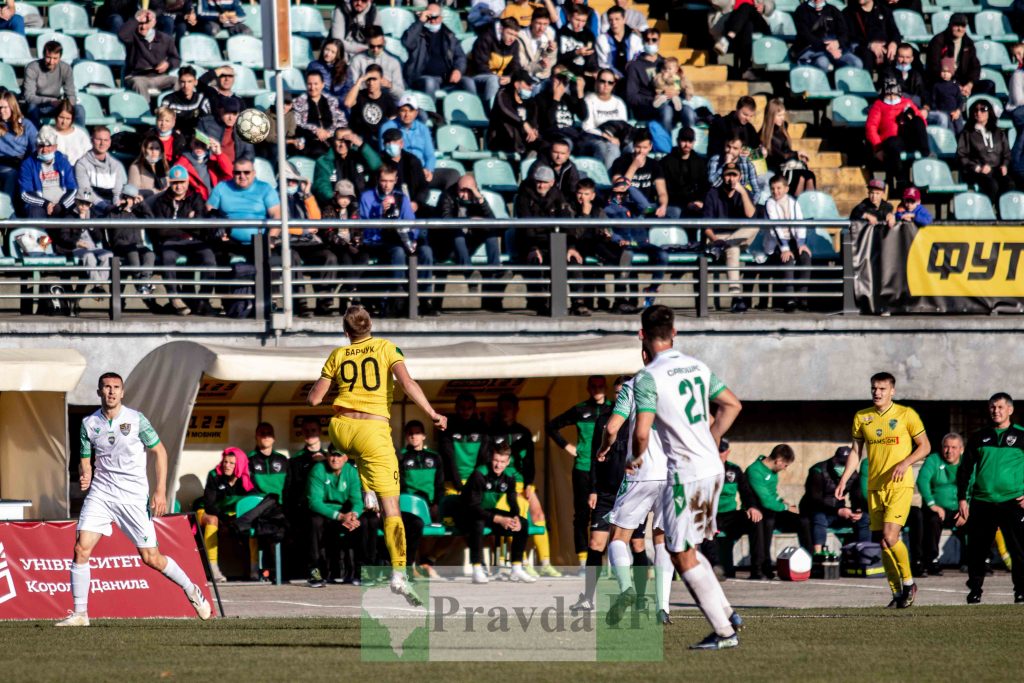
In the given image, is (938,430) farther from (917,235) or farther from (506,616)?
(506,616)

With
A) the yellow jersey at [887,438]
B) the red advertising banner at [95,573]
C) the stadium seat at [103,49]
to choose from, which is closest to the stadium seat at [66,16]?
the stadium seat at [103,49]

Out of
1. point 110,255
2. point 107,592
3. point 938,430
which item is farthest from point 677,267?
point 107,592

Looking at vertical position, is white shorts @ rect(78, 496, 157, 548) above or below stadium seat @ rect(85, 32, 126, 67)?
below

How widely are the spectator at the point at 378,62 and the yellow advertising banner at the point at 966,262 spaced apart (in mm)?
6247

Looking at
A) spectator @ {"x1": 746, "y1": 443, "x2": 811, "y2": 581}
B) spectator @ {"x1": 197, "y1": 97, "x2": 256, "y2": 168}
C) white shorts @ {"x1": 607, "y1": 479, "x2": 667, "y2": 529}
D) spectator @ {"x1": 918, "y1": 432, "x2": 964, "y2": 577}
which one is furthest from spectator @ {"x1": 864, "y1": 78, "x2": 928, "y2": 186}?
white shorts @ {"x1": 607, "y1": 479, "x2": 667, "y2": 529}

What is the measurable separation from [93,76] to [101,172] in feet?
8.78

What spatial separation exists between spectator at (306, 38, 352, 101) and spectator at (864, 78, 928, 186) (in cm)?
653

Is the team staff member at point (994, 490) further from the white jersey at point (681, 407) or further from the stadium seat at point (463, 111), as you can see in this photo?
the stadium seat at point (463, 111)

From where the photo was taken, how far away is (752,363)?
17250 millimetres

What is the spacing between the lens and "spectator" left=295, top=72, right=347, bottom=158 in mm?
18844

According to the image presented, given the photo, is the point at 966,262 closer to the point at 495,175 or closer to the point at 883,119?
the point at 883,119

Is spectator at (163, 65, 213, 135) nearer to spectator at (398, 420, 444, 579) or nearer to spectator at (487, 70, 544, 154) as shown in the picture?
spectator at (487, 70, 544, 154)

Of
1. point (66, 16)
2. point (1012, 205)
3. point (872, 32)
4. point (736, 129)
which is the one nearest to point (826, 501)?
point (736, 129)

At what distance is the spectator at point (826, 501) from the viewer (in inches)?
691
